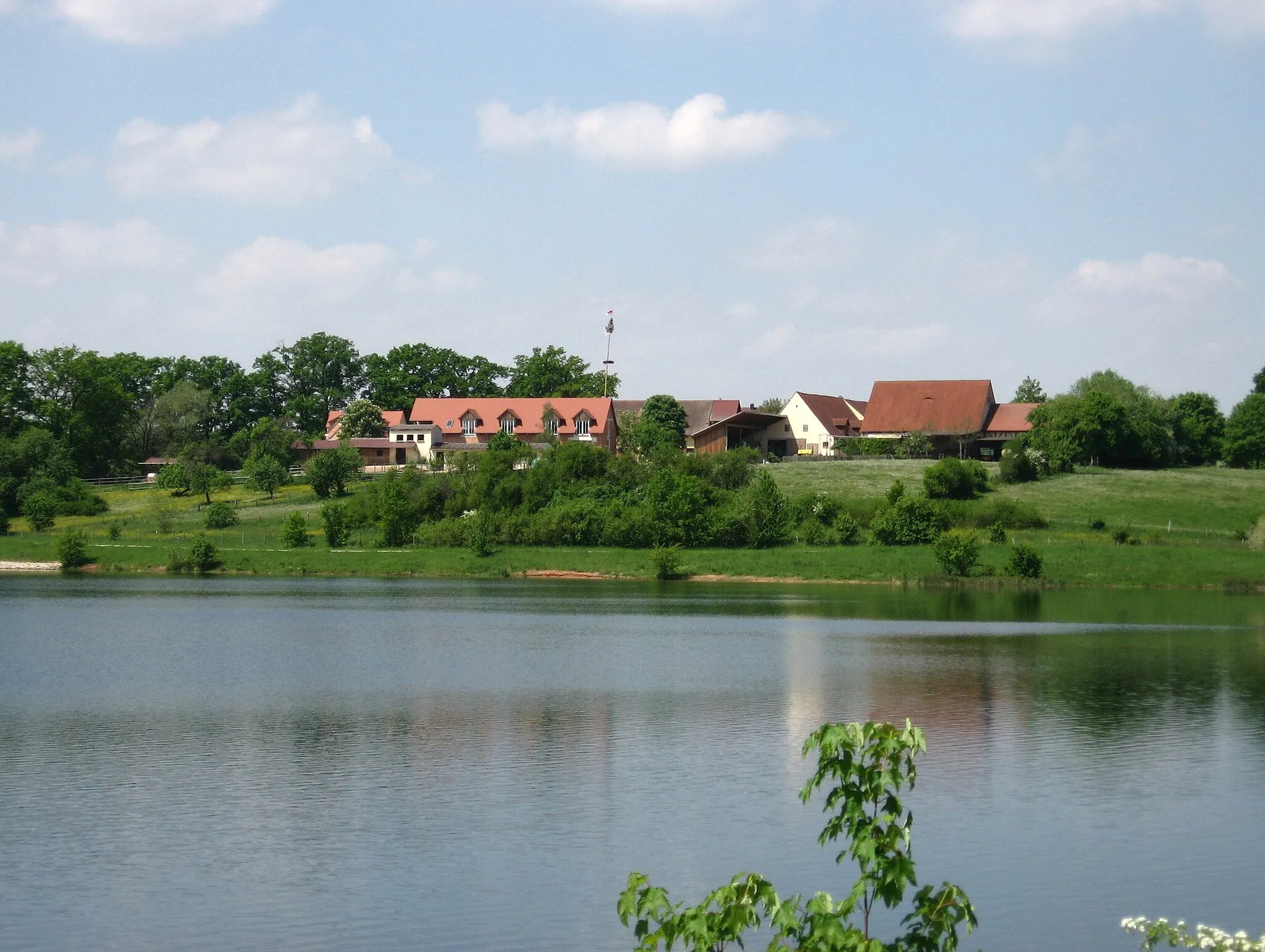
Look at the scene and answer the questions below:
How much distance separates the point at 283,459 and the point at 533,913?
106 m

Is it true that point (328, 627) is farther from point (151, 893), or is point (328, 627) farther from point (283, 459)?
point (283, 459)

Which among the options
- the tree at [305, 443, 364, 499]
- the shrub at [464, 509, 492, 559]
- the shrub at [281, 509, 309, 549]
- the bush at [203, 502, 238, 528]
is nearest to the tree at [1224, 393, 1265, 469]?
the shrub at [464, 509, 492, 559]

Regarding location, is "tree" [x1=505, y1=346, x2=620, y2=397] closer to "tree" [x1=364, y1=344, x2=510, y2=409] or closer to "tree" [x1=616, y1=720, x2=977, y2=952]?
"tree" [x1=364, y1=344, x2=510, y2=409]

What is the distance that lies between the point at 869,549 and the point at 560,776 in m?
49.7

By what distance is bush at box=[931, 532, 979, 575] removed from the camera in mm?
63594

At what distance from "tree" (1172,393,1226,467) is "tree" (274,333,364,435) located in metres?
87.8

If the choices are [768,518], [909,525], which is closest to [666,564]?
[768,518]

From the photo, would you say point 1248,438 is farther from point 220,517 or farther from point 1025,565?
point 220,517

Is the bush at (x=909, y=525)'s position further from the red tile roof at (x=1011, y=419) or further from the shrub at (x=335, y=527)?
the red tile roof at (x=1011, y=419)

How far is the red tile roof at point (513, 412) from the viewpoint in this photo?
12238 cm

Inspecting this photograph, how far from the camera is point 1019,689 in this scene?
105 feet

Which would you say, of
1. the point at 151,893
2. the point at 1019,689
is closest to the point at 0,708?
the point at 151,893

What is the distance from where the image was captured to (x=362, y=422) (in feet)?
422

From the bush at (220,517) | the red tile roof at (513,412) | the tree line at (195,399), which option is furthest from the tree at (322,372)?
the bush at (220,517)
